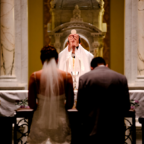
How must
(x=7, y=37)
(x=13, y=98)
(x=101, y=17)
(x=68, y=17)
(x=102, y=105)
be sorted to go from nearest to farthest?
(x=102, y=105) → (x=13, y=98) → (x=7, y=37) → (x=68, y=17) → (x=101, y=17)

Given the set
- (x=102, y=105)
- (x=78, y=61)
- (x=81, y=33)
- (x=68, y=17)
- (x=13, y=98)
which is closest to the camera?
(x=102, y=105)

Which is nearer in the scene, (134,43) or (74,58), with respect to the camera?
(74,58)

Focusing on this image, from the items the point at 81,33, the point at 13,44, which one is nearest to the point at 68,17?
the point at 81,33

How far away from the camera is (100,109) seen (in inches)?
111

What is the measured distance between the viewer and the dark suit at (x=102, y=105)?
2824mm

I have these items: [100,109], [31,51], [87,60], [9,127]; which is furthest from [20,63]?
[31,51]

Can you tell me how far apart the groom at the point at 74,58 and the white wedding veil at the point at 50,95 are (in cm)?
250

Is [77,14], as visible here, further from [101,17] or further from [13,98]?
[13,98]

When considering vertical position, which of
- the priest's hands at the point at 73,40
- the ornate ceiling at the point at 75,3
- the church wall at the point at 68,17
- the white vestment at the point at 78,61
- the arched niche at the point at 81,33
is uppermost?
the ornate ceiling at the point at 75,3

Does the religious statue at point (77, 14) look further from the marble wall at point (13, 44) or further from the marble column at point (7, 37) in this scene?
the marble column at point (7, 37)

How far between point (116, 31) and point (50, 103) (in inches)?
321

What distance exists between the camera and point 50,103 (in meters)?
2.86

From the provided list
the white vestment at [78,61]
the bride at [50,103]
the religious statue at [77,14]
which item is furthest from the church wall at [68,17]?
the bride at [50,103]

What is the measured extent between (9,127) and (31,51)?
693cm
